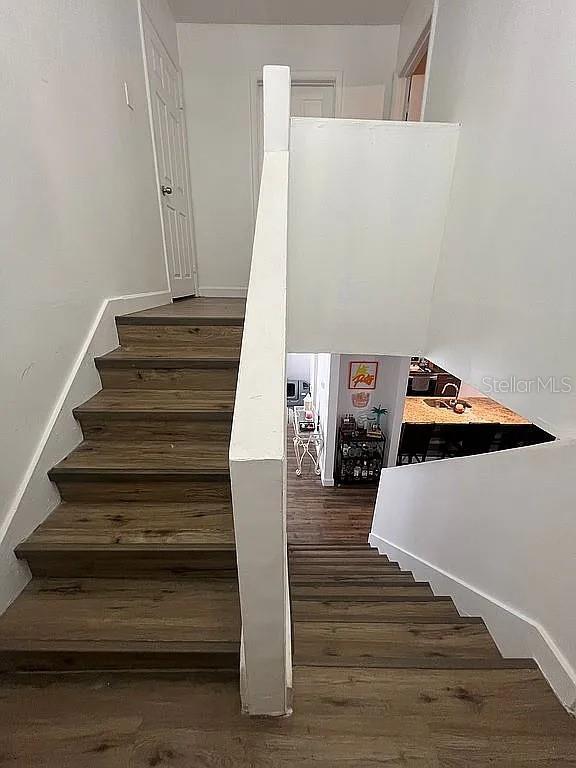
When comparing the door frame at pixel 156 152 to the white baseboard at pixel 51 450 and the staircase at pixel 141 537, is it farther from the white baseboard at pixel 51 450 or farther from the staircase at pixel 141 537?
the staircase at pixel 141 537

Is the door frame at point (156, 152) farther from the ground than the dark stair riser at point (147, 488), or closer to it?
farther from the ground

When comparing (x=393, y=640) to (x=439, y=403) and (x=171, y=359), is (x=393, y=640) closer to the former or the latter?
(x=171, y=359)

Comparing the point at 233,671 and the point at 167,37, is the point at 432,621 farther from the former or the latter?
the point at 167,37

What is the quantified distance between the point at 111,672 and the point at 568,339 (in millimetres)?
1698

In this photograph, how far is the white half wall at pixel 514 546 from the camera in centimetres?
108

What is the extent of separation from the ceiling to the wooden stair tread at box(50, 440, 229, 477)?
3.39m

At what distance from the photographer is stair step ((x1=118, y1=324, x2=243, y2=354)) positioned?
6.82ft

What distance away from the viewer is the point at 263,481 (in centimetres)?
66

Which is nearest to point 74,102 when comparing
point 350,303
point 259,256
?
point 259,256

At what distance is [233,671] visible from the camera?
44.1 inches

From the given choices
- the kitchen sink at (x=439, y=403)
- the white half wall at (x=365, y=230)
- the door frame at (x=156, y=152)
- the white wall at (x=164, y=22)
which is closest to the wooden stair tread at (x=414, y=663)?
the white half wall at (x=365, y=230)

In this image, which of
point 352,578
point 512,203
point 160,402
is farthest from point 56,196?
point 352,578

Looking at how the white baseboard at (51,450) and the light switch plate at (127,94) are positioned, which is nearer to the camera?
the white baseboard at (51,450)

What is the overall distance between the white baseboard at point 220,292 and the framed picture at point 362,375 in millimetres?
1529
